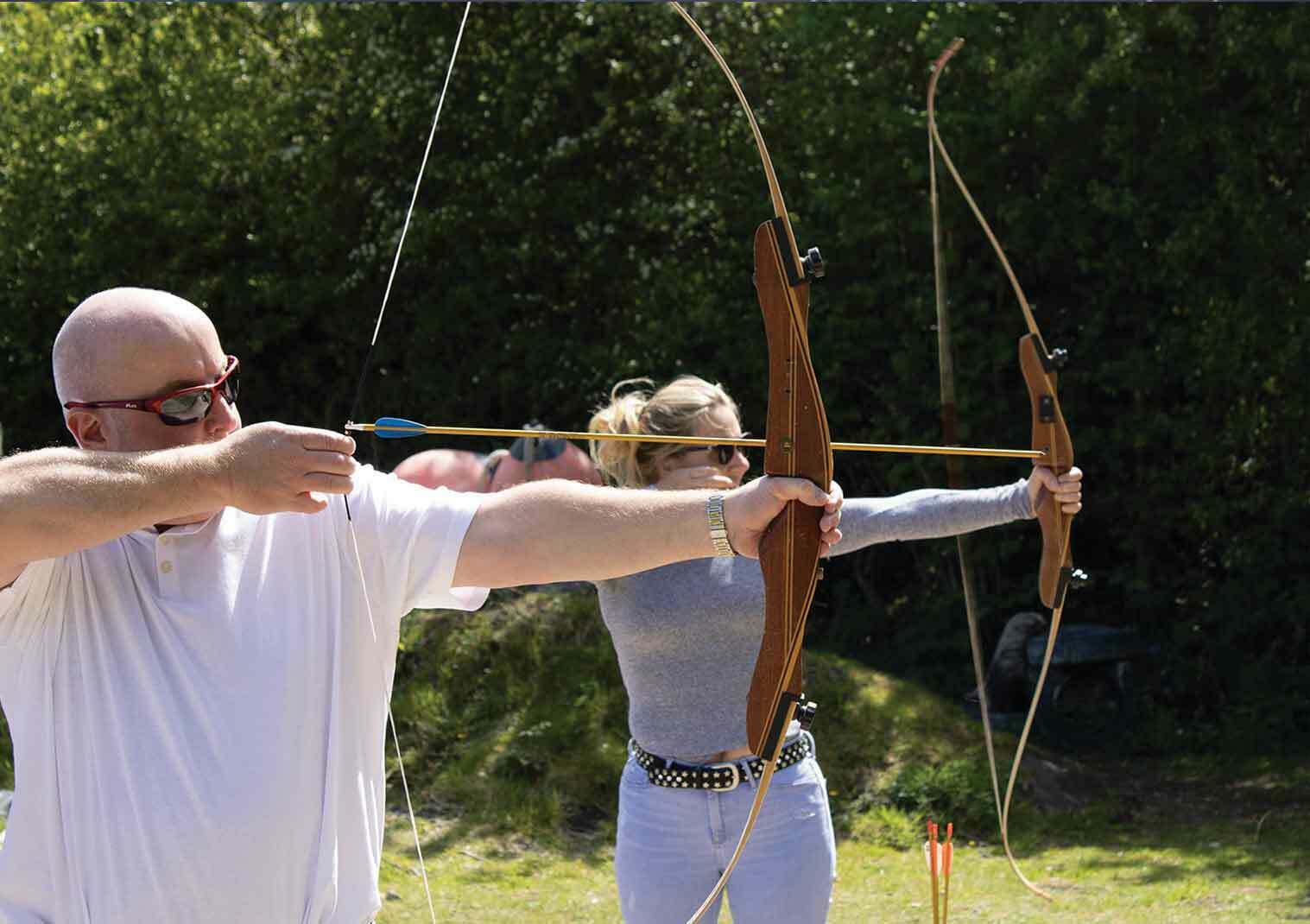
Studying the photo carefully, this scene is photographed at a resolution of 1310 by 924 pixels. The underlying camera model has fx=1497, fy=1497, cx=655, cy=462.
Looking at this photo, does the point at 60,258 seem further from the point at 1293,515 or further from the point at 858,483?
the point at 1293,515

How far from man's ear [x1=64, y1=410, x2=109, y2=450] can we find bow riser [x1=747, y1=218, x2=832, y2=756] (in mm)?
788

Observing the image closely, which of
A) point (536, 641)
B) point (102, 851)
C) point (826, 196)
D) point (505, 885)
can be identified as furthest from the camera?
point (826, 196)

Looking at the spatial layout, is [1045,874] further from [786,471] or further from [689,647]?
[786,471]

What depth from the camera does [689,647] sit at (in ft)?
8.80

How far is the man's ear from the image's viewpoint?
176cm

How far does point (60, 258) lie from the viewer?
Answer: 882 centimetres

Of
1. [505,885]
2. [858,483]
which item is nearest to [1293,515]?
[858,483]

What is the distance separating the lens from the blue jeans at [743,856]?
249 centimetres

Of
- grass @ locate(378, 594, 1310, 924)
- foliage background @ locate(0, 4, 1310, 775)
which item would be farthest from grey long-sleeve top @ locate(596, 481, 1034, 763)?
foliage background @ locate(0, 4, 1310, 775)

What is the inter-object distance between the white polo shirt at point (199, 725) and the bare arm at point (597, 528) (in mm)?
38

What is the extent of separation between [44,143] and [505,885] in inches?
229

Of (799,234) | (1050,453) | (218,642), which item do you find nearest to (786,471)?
(218,642)

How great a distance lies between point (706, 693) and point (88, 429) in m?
1.24

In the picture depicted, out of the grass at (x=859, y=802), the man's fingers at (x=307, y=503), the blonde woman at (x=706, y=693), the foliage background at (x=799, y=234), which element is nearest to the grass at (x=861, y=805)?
the grass at (x=859, y=802)
